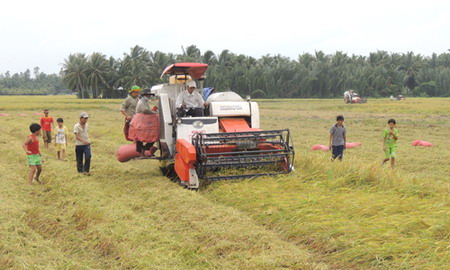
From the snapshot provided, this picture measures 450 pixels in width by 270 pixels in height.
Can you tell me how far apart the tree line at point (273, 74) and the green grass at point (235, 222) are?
56.9m

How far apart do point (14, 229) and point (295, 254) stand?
133 inches

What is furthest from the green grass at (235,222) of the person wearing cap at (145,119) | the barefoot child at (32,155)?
the person wearing cap at (145,119)

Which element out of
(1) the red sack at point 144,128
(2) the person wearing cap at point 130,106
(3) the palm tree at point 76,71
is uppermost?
(3) the palm tree at point 76,71

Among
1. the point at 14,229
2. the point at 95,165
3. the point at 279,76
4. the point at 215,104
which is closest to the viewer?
the point at 14,229

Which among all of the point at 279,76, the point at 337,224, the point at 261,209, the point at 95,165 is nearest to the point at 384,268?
the point at 337,224

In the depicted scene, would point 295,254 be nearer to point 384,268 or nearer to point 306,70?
point 384,268

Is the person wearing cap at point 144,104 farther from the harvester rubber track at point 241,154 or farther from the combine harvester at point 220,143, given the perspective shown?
the harvester rubber track at point 241,154

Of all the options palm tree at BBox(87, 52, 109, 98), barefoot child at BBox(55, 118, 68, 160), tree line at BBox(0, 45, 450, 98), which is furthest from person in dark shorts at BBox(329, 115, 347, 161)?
palm tree at BBox(87, 52, 109, 98)

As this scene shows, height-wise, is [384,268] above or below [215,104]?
below

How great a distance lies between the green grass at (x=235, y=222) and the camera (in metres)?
4.87

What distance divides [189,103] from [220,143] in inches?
52.2

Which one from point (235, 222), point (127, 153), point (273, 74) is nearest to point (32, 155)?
point (127, 153)

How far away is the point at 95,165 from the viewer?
11.5m

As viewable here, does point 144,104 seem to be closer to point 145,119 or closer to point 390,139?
point 145,119
